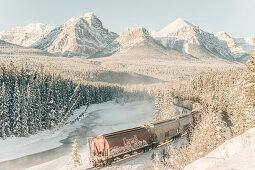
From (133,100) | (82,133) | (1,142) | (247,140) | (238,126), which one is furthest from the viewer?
(133,100)

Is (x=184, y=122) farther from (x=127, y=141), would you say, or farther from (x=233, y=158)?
(x=233, y=158)

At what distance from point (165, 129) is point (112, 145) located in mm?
11324

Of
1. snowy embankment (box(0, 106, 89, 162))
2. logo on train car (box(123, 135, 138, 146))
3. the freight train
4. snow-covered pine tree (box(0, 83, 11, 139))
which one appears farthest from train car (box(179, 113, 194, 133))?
snow-covered pine tree (box(0, 83, 11, 139))

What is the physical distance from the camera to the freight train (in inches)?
1041

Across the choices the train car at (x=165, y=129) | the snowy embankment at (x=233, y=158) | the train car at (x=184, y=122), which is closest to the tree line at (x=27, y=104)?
the train car at (x=165, y=129)

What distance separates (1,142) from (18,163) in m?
15.0

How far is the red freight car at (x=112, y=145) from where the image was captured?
26.3m

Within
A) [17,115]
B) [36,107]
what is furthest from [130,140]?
[36,107]

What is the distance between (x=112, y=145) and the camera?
86.6 ft

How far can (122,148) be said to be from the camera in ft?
90.5

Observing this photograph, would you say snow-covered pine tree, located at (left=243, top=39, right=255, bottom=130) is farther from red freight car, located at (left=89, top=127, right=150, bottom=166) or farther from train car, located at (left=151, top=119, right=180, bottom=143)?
red freight car, located at (left=89, top=127, right=150, bottom=166)

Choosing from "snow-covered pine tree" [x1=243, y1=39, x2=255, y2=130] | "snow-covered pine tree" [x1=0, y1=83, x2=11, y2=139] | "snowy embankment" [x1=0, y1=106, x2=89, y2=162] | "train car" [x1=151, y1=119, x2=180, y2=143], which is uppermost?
"snow-covered pine tree" [x1=243, y1=39, x2=255, y2=130]

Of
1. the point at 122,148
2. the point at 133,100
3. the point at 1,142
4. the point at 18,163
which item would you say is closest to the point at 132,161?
the point at 122,148

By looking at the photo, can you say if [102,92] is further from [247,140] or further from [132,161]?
[247,140]
